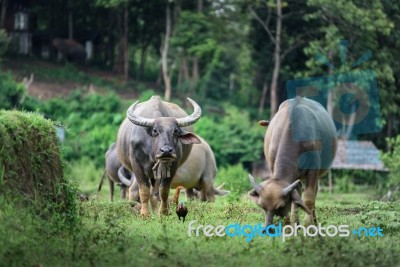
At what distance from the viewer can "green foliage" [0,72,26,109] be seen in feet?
101

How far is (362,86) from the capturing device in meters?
31.4

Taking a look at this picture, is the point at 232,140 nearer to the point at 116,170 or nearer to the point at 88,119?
the point at 88,119

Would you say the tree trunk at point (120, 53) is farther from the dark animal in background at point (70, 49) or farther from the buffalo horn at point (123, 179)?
the buffalo horn at point (123, 179)

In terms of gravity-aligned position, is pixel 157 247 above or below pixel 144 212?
above

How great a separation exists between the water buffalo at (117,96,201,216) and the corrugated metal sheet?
15.1 meters

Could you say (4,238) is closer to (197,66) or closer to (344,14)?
(344,14)

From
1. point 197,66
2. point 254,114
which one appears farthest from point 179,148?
point 197,66

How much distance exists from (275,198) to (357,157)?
19.0 m

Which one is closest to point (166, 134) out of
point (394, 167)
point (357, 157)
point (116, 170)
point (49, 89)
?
point (116, 170)

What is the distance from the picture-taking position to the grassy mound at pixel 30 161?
9898mm

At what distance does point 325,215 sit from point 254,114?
86.5ft

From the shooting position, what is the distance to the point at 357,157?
29.2m

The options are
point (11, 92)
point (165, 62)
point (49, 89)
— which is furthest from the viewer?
point (165, 62)

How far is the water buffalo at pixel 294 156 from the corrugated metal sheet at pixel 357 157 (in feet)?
52.3
